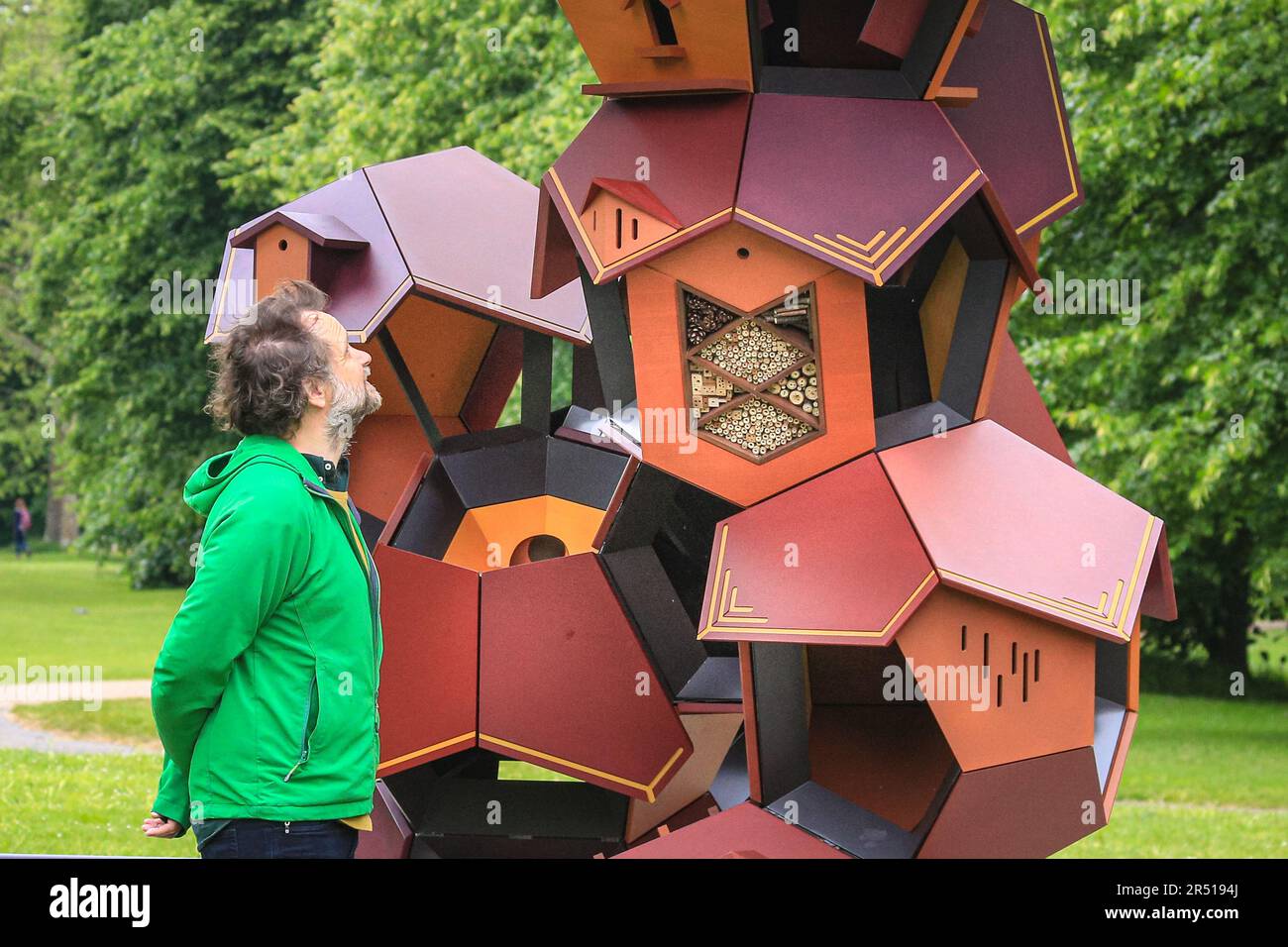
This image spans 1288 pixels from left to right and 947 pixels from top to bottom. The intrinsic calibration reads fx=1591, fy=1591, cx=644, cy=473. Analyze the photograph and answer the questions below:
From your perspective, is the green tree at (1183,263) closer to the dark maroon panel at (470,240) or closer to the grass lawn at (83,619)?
the dark maroon panel at (470,240)

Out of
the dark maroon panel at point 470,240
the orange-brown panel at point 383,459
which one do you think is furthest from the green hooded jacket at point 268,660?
the orange-brown panel at point 383,459

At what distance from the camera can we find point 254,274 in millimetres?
5441

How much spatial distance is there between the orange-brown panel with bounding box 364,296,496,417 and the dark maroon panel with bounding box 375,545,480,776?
30.9 inches

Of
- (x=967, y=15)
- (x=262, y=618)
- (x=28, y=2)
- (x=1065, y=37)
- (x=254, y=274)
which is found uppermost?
(x=28, y=2)

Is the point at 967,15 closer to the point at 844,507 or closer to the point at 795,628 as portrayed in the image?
the point at 844,507

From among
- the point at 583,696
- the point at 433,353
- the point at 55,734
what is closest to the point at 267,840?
the point at 583,696

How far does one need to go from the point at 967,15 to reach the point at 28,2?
30.7m

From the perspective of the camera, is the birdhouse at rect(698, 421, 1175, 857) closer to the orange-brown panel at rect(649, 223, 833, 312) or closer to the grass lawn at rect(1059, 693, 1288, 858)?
the orange-brown panel at rect(649, 223, 833, 312)

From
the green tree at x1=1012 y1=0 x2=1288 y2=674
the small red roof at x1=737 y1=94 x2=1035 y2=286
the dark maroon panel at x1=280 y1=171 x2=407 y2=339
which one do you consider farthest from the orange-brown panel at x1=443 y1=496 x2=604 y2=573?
the green tree at x1=1012 y1=0 x2=1288 y2=674

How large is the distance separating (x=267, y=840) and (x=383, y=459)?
2782 millimetres

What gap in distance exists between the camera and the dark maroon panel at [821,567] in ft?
13.0

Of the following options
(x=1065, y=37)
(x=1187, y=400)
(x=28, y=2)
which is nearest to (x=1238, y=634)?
(x=1187, y=400)

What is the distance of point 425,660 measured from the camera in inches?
196

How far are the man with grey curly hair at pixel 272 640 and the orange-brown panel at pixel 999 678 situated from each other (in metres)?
1.47
